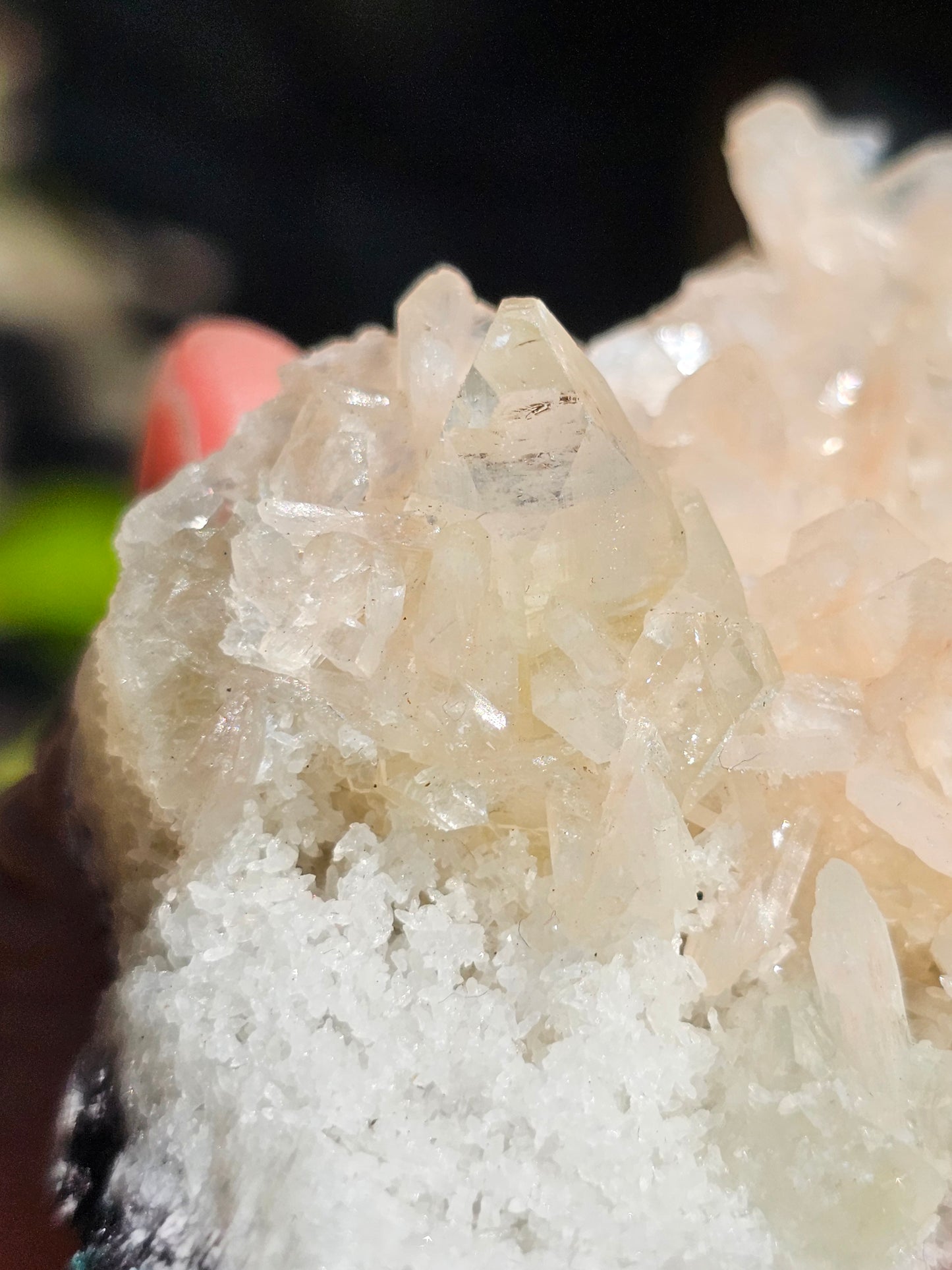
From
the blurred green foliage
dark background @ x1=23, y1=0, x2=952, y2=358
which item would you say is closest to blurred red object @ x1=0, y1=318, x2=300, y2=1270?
the blurred green foliage

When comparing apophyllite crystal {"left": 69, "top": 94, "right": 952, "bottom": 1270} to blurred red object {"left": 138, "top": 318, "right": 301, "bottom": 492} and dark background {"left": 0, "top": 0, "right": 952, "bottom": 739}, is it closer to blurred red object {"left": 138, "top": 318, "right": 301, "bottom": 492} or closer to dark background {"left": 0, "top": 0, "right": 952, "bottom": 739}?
blurred red object {"left": 138, "top": 318, "right": 301, "bottom": 492}

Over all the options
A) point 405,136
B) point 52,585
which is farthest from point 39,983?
point 405,136

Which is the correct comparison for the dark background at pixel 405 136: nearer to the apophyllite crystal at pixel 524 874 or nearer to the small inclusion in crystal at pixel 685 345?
the small inclusion in crystal at pixel 685 345

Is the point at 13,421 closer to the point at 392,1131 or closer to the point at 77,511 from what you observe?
the point at 77,511

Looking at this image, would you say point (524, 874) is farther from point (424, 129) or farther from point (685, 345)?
point (424, 129)

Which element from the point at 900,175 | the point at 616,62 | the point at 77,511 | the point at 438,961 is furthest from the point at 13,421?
the point at 438,961

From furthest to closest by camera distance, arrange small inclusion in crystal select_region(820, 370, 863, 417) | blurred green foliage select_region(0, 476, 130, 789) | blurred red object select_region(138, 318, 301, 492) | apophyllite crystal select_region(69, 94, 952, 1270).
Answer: blurred green foliage select_region(0, 476, 130, 789) → blurred red object select_region(138, 318, 301, 492) → small inclusion in crystal select_region(820, 370, 863, 417) → apophyllite crystal select_region(69, 94, 952, 1270)
